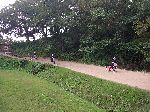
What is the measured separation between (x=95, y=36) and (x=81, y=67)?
192 inches

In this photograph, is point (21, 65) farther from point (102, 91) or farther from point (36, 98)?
point (102, 91)

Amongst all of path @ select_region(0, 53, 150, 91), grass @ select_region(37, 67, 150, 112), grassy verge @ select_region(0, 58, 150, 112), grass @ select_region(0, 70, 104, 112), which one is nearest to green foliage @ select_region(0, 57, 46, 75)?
grassy verge @ select_region(0, 58, 150, 112)

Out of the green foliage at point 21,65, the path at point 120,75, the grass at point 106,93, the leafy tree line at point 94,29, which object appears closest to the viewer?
the grass at point 106,93

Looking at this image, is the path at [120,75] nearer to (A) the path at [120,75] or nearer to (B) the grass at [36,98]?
(A) the path at [120,75]

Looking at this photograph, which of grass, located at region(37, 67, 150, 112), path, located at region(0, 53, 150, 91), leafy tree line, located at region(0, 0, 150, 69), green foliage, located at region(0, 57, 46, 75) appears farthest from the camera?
green foliage, located at region(0, 57, 46, 75)

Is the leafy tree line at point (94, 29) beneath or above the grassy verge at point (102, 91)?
above

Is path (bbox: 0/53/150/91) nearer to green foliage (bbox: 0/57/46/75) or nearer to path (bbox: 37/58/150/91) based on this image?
path (bbox: 37/58/150/91)

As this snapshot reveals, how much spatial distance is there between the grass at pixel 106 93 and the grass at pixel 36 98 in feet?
2.48

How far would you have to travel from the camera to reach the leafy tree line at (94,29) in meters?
33.3

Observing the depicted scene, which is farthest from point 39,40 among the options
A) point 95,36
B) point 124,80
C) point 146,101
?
point 146,101

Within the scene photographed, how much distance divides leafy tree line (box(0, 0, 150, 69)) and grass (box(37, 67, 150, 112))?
22.2ft

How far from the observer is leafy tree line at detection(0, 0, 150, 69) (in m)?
33.3

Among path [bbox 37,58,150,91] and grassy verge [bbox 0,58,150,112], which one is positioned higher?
path [bbox 37,58,150,91]

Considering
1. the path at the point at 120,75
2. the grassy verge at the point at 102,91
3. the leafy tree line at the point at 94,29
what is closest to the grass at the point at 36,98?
the grassy verge at the point at 102,91
